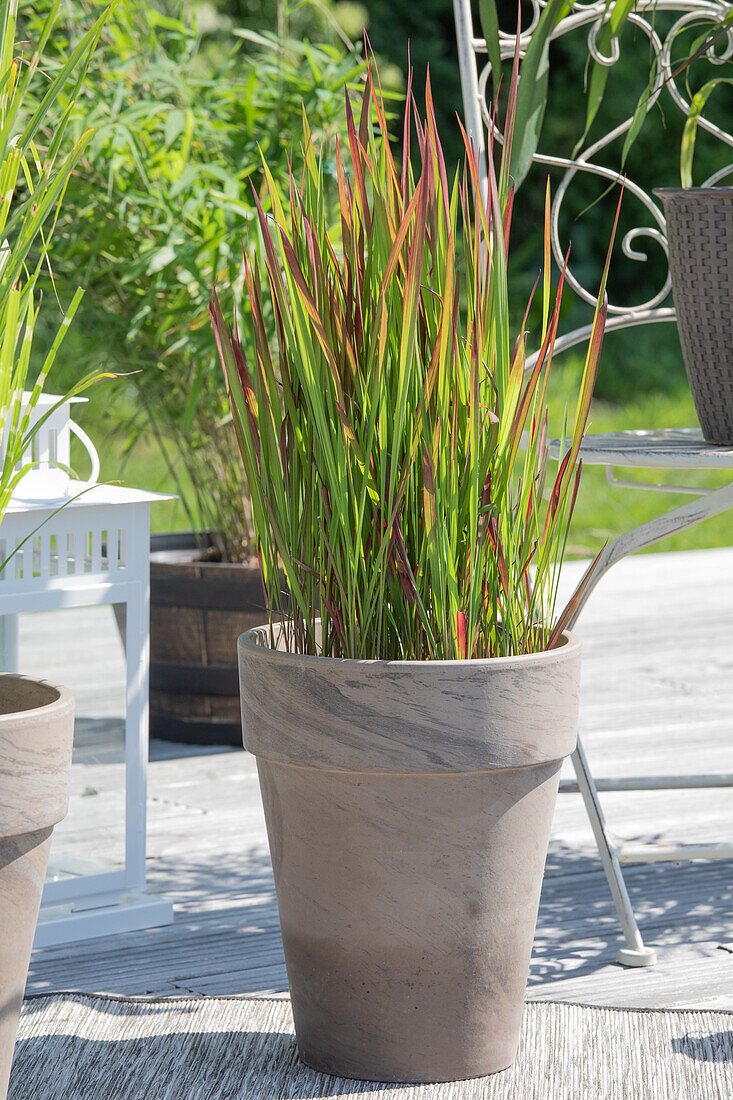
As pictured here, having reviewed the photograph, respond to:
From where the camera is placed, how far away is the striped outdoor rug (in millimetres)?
1593

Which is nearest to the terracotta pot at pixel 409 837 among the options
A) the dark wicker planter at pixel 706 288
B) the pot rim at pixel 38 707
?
the pot rim at pixel 38 707

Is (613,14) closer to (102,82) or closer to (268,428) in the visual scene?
(268,428)

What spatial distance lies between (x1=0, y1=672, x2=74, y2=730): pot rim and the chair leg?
78cm

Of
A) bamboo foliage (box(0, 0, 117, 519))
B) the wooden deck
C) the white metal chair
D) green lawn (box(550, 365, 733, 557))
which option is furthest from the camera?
green lawn (box(550, 365, 733, 557))

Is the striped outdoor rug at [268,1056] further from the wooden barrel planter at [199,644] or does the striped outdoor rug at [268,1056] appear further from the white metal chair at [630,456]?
the wooden barrel planter at [199,644]

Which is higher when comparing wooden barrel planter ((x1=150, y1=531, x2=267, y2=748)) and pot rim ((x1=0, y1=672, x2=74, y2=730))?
pot rim ((x1=0, y1=672, x2=74, y2=730))

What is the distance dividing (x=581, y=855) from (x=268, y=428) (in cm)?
121

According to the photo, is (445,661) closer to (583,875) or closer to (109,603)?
(109,603)

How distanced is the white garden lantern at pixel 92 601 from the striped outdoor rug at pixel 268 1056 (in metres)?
0.30

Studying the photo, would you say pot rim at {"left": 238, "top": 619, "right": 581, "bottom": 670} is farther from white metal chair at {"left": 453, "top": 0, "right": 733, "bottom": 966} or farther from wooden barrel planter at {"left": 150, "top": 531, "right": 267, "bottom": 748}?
wooden barrel planter at {"left": 150, "top": 531, "right": 267, "bottom": 748}

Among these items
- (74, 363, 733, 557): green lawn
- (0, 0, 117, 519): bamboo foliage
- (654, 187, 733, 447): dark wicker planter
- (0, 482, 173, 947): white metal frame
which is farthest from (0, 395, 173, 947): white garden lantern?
(74, 363, 733, 557): green lawn

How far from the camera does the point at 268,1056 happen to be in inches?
66.2

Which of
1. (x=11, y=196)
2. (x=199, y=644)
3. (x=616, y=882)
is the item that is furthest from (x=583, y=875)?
(x=11, y=196)

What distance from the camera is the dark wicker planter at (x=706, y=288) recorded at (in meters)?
1.88
